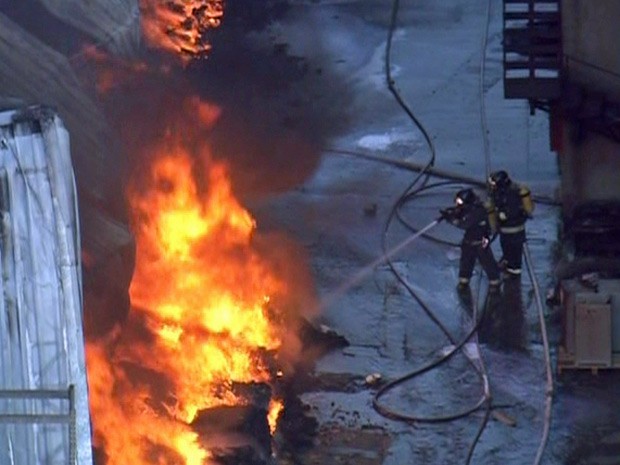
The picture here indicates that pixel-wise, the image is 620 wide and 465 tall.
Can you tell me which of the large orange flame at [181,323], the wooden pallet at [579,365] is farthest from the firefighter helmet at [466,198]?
the wooden pallet at [579,365]

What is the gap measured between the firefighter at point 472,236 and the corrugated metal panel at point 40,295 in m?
8.76

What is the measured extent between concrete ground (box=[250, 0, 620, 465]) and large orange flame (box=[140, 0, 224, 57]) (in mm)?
1266

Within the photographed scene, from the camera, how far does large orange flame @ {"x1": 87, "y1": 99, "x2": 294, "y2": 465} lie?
45.7ft

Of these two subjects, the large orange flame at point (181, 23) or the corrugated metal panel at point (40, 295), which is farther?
the large orange flame at point (181, 23)

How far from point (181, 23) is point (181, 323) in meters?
12.1

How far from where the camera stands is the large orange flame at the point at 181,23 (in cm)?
2594

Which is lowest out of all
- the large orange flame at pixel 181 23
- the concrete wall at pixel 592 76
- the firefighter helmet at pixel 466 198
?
the firefighter helmet at pixel 466 198

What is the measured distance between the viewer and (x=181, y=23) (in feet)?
90.0

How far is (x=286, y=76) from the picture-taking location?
81.5 ft

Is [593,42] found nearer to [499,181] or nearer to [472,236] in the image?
[499,181]

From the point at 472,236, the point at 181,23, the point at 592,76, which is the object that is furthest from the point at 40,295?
the point at 181,23

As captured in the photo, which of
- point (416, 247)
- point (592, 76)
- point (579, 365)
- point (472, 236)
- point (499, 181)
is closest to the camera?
point (579, 365)

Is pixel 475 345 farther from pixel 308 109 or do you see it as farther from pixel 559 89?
pixel 308 109

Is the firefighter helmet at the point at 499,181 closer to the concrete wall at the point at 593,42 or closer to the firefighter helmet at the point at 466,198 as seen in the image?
the firefighter helmet at the point at 466,198
